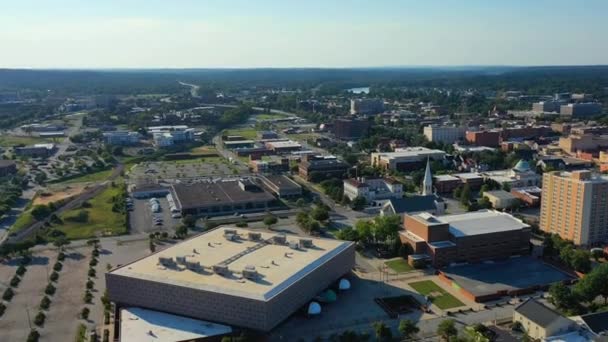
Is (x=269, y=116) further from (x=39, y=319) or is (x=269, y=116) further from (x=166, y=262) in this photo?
(x=39, y=319)

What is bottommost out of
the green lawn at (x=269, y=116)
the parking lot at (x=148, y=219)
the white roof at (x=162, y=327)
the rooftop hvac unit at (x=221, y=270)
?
the parking lot at (x=148, y=219)

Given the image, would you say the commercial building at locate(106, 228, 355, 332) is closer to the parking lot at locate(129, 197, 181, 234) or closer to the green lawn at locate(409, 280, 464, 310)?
the green lawn at locate(409, 280, 464, 310)

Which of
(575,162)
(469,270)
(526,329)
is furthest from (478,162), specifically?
(526,329)

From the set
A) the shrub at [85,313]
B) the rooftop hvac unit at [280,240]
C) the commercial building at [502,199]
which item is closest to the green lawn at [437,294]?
the rooftop hvac unit at [280,240]

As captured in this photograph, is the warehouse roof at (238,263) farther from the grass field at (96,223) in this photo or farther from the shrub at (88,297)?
the grass field at (96,223)

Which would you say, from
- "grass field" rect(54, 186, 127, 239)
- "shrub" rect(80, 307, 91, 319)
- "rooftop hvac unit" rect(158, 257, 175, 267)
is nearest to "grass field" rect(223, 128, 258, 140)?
"grass field" rect(54, 186, 127, 239)

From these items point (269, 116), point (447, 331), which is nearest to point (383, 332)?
point (447, 331)
